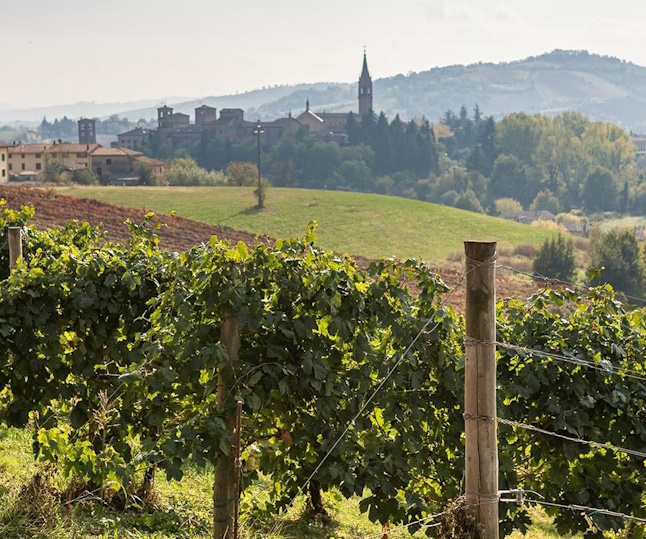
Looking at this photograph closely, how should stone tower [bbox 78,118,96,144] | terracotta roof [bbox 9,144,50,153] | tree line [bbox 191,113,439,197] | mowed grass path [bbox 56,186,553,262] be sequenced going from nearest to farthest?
mowed grass path [bbox 56,186,553,262] → terracotta roof [bbox 9,144,50,153] → tree line [bbox 191,113,439,197] → stone tower [bbox 78,118,96,144]

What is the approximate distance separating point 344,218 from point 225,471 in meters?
63.3

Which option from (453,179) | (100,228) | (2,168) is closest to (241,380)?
(100,228)

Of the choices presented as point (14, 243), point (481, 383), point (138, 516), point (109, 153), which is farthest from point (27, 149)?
point (481, 383)

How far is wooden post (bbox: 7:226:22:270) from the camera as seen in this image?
8375mm

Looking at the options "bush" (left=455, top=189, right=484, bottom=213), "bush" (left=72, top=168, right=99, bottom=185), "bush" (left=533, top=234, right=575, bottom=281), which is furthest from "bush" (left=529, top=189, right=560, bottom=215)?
"bush" (left=533, top=234, right=575, bottom=281)

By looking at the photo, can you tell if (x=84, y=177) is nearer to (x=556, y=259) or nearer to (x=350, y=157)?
(x=556, y=259)

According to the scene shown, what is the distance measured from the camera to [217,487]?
17.7 ft

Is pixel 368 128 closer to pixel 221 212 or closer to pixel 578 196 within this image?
pixel 578 196

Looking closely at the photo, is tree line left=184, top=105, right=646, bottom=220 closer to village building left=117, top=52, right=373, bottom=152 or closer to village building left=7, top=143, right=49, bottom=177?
village building left=117, top=52, right=373, bottom=152

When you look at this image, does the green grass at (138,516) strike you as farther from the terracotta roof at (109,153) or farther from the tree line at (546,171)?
the tree line at (546,171)

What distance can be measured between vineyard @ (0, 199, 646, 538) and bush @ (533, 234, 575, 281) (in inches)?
2113

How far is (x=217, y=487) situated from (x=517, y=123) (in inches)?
6205

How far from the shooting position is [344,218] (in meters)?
68.4

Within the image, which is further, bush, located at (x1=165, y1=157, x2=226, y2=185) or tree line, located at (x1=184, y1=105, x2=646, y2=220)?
tree line, located at (x1=184, y1=105, x2=646, y2=220)
